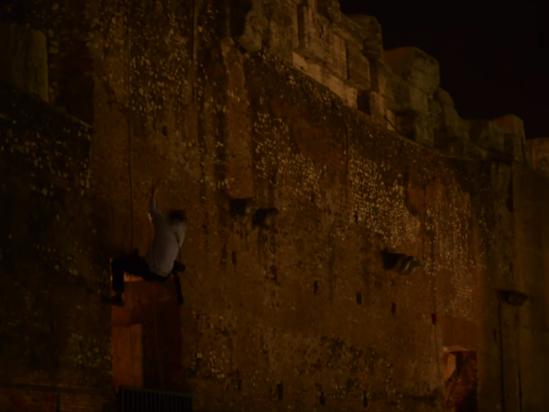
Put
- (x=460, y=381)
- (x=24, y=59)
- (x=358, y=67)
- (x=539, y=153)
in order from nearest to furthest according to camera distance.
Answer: (x=24, y=59) → (x=358, y=67) → (x=460, y=381) → (x=539, y=153)

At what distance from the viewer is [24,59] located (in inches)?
558

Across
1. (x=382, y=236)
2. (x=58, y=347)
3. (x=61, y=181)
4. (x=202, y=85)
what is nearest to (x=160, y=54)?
(x=202, y=85)

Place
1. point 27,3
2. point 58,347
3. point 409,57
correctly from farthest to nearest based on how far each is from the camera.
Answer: point 409,57 → point 27,3 → point 58,347

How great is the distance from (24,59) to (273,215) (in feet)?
18.5

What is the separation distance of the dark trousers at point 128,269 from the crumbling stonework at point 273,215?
177 mm

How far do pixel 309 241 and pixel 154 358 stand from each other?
420 cm

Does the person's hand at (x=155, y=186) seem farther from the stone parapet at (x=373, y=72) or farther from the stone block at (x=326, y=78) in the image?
the stone block at (x=326, y=78)

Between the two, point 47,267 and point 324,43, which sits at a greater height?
point 324,43

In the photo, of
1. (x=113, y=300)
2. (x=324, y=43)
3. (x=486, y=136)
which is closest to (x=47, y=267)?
(x=113, y=300)

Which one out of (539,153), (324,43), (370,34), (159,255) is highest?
(370,34)

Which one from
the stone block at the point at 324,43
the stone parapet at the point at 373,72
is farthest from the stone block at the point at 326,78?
the stone block at the point at 324,43

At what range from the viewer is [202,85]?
17.9 m

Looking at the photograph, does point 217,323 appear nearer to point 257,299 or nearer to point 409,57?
point 257,299

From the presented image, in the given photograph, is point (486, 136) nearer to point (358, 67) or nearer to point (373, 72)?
point (373, 72)
